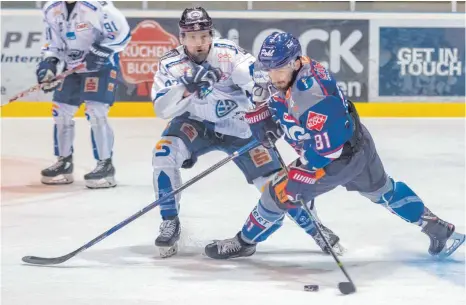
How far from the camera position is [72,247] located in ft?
14.3

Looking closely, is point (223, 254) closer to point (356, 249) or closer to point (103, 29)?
point (356, 249)

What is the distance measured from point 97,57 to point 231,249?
2087mm

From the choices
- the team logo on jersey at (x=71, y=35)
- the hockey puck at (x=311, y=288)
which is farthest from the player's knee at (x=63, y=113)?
the hockey puck at (x=311, y=288)

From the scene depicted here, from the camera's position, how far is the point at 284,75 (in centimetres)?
362

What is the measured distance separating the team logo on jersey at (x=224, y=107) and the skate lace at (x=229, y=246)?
1.76 feet

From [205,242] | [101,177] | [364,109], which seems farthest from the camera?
[364,109]

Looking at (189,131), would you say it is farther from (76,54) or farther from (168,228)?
(76,54)

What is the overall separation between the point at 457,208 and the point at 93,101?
2102 millimetres

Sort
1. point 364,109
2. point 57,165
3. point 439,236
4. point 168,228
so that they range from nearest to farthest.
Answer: point 439,236 < point 168,228 < point 57,165 < point 364,109

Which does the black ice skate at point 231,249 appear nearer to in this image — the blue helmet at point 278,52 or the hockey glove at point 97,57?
the blue helmet at point 278,52

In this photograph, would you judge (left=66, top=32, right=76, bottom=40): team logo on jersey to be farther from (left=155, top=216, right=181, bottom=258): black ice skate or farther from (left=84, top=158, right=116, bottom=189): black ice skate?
(left=155, top=216, right=181, bottom=258): black ice skate

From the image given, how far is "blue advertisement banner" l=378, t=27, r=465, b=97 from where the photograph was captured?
8.42 m

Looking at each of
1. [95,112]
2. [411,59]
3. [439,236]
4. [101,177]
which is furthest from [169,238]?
[411,59]

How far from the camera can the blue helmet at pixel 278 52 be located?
3.57 metres
